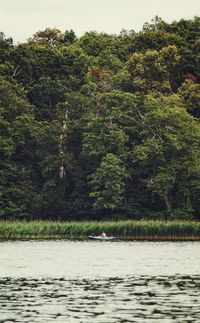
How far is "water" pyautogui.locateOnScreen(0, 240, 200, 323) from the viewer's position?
90.1ft

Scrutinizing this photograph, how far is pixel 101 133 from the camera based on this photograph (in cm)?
8588

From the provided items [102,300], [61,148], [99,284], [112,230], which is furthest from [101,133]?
[102,300]

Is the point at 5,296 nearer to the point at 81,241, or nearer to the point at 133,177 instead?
the point at 81,241

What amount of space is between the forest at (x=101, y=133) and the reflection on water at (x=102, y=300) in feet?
149

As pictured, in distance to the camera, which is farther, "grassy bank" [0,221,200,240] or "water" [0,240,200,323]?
"grassy bank" [0,221,200,240]

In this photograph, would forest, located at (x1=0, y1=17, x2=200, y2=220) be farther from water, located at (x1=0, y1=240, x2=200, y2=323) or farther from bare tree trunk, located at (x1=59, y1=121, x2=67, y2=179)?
water, located at (x1=0, y1=240, x2=200, y2=323)

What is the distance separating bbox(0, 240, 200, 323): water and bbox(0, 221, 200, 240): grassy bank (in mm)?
7856

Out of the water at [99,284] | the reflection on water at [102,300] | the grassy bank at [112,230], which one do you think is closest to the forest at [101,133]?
the grassy bank at [112,230]

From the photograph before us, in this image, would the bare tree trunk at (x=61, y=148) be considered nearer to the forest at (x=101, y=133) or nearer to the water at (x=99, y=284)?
the forest at (x=101, y=133)

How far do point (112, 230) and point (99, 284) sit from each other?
33.5 metres

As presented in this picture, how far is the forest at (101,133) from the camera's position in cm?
8406

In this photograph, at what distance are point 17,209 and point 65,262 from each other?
123 ft

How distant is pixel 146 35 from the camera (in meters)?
98.5

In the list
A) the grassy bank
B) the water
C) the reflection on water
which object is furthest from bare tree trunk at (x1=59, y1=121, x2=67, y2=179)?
the reflection on water
